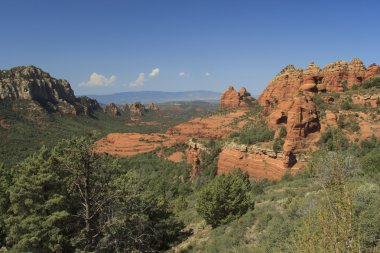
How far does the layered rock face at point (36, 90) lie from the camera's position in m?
146

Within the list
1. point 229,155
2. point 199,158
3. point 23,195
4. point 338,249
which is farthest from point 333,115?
point 338,249

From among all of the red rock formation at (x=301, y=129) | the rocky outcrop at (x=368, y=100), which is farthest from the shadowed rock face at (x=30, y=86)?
the rocky outcrop at (x=368, y=100)

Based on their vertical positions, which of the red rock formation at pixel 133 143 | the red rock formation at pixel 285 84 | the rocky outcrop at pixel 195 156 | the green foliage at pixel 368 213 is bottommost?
the red rock formation at pixel 133 143

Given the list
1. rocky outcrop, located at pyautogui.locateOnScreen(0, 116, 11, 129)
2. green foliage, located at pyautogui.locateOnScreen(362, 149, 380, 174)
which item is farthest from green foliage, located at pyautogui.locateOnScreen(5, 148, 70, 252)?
rocky outcrop, located at pyautogui.locateOnScreen(0, 116, 11, 129)

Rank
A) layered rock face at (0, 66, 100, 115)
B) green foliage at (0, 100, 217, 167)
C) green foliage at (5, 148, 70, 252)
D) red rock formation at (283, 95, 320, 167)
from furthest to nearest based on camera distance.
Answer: layered rock face at (0, 66, 100, 115) → green foliage at (0, 100, 217, 167) → red rock formation at (283, 95, 320, 167) → green foliage at (5, 148, 70, 252)

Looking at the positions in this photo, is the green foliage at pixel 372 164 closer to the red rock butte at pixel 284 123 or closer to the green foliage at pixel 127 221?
the red rock butte at pixel 284 123

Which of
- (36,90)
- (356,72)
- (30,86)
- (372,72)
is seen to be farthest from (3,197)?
(36,90)

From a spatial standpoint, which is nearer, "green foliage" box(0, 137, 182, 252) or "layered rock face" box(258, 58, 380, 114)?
"green foliage" box(0, 137, 182, 252)

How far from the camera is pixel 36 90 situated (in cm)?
16050

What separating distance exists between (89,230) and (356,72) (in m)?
68.5

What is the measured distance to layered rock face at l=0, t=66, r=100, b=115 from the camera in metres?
146

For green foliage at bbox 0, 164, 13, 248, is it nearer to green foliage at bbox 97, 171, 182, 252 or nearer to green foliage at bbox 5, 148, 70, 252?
green foliage at bbox 5, 148, 70, 252

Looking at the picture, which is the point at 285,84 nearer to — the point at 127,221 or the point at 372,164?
the point at 372,164

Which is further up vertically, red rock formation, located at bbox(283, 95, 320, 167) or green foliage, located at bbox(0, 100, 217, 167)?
red rock formation, located at bbox(283, 95, 320, 167)
